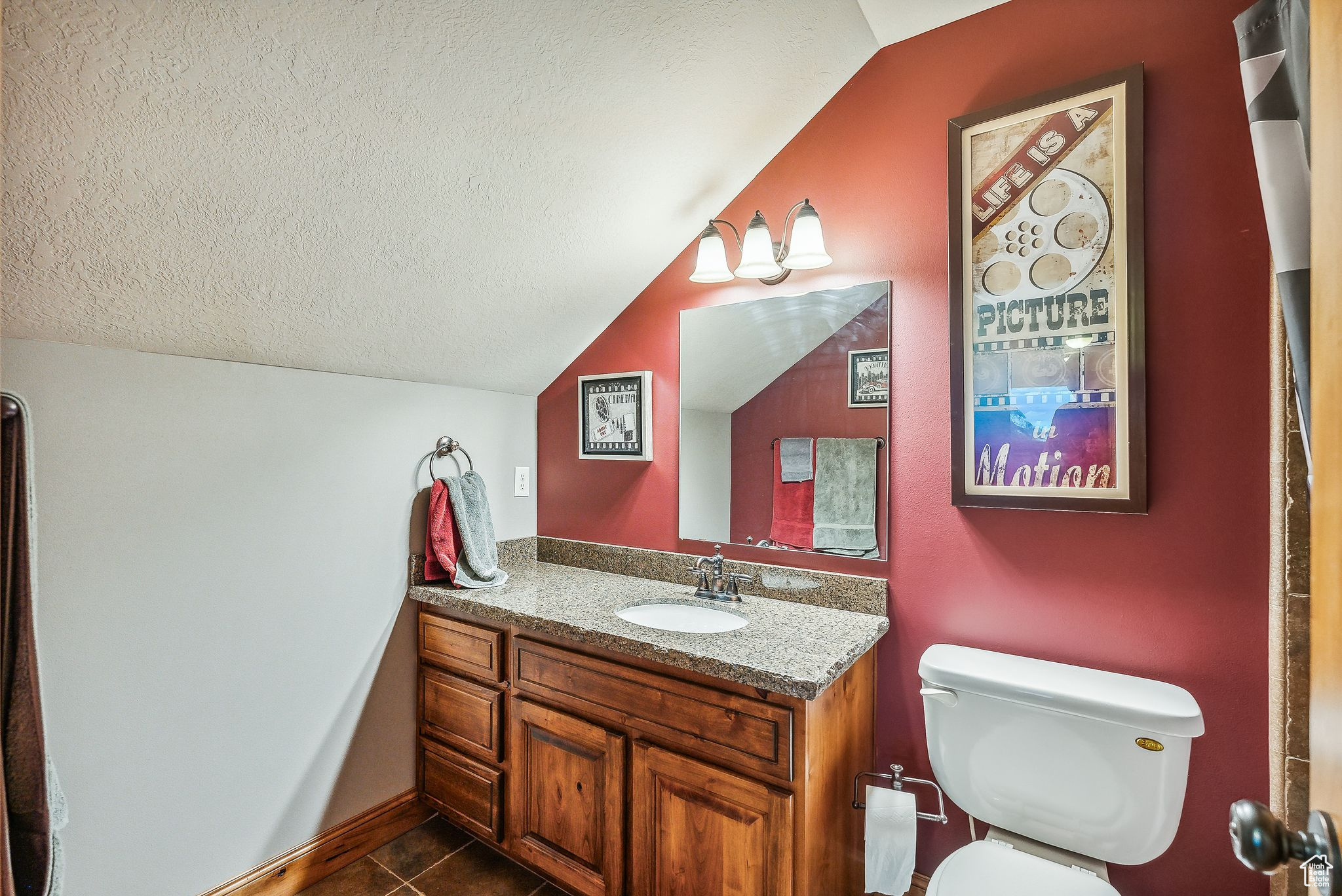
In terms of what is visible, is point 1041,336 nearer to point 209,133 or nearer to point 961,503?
point 961,503

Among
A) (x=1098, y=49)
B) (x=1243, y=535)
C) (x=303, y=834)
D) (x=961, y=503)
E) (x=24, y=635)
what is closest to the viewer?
(x=24, y=635)

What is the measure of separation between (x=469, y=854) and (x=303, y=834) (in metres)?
0.48

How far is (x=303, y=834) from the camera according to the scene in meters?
1.81

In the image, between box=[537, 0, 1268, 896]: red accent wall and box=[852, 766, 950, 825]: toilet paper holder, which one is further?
box=[852, 766, 950, 825]: toilet paper holder

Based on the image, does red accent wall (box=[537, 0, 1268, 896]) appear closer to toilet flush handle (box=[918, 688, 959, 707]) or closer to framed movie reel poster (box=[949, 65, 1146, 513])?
framed movie reel poster (box=[949, 65, 1146, 513])

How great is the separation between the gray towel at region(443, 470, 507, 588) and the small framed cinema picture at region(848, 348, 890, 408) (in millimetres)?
1265

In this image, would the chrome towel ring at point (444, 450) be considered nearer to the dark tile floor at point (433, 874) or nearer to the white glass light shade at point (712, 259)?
the white glass light shade at point (712, 259)

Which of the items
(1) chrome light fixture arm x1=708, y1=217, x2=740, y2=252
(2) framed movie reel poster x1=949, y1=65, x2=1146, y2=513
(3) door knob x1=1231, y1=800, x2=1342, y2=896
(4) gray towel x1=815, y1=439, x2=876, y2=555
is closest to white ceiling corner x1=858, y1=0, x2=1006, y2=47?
(2) framed movie reel poster x1=949, y1=65, x2=1146, y2=513

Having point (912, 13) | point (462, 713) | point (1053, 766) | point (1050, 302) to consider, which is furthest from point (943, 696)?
point (912, 13)

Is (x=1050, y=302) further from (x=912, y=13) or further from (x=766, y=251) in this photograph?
(x=912, y=13)

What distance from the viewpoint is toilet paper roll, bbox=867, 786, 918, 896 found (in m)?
1.41

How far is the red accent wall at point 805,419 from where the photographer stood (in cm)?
172

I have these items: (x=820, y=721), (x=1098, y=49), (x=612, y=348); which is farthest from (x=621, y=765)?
(x=1098, y=49)

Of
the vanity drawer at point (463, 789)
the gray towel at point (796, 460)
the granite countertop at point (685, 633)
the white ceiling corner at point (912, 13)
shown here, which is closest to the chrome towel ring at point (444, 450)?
→ the granite countertop at point (685, 633)
